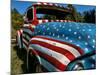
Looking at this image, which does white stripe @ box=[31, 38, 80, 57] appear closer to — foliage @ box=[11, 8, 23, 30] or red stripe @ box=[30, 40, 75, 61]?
red stripe @ box=[30, 40, 75, 61]

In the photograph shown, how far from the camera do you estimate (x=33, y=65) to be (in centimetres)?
264

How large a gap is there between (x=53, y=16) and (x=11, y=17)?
561 mm

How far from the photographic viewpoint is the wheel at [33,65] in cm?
262

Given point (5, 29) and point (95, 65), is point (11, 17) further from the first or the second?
point (95, 65)

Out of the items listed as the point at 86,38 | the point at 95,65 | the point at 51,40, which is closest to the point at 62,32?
the point at 51,40

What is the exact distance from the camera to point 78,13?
2.84m

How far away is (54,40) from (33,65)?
1.40ft

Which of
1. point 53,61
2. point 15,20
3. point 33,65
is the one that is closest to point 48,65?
point 53,61

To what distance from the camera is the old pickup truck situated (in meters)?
2.63

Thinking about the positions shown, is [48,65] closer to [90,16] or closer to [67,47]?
[67,47]

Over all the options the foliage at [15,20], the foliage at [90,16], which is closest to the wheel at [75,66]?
the foliage at [90,16]

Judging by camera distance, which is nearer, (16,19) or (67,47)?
(16,19)

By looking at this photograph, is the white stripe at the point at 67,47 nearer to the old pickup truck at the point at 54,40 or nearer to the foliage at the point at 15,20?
the old pickup truck at the point at 54,40

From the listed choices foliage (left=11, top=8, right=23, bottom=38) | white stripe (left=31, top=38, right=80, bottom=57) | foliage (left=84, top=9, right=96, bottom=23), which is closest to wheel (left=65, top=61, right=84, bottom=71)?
white stripe (left=31, top=38, right=80, bottom=57)
